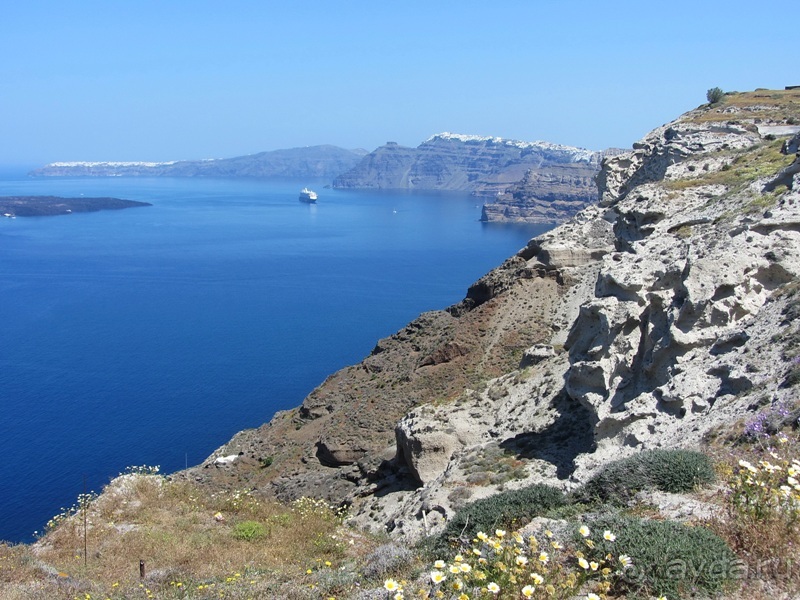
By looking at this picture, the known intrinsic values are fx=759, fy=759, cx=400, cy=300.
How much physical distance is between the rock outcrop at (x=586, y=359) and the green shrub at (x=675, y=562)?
3962 millimetres

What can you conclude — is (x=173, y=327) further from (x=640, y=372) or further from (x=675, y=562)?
(x=675, y=562)

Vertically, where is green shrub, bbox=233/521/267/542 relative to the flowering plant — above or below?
below

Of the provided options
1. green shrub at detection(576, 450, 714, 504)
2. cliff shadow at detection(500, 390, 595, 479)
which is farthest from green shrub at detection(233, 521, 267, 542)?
cliff shadow at detection(500, 390, 595, 479)

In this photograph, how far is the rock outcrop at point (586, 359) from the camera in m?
11.6

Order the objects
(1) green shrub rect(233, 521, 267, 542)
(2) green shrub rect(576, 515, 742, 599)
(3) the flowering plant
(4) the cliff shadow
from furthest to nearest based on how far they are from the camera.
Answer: (4) the cliff shadow → (1) green shrub rect(233, 521, 267, 542) → (2) green shrub rect(576, 515, 742, 599) → (3) the flowering plant

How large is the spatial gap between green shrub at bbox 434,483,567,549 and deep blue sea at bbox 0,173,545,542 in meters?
23.2

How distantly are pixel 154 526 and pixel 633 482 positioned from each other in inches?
291

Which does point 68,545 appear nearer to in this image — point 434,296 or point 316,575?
point 316,575

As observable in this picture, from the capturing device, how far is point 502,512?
8.41 meters

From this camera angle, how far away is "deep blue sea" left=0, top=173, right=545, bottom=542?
40.0 m

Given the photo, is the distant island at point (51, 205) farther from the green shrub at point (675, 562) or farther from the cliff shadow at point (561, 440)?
the green shrub at point (675, 562)

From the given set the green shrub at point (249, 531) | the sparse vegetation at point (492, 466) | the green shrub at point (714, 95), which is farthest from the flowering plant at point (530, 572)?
the green shrub at point (714, 95)

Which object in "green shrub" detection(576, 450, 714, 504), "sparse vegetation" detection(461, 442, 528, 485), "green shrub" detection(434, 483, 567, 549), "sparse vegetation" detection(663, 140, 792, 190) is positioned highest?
"sparse vegetation" detection(663, 140, 792, 190)

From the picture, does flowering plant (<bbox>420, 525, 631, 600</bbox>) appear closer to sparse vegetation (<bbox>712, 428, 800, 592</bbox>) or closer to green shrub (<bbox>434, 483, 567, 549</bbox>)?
sparse vegetation (<bbox>712, 428, 800, 592</bbox>)
